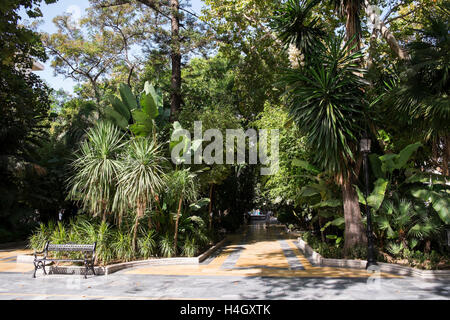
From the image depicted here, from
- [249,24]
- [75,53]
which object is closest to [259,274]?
[249,24]

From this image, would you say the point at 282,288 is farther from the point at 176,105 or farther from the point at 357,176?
the point at 176,105

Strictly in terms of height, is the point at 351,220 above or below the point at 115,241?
above

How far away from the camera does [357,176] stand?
492 inches

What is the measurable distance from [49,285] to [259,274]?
5.34m

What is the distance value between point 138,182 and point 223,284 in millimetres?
4419

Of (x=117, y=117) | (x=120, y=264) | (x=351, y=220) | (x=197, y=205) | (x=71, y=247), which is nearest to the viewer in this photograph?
(x=71, y=247)

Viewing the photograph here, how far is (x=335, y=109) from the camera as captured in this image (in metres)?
11.2

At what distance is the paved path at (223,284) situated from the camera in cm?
729

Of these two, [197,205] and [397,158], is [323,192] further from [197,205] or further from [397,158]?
[197,205]

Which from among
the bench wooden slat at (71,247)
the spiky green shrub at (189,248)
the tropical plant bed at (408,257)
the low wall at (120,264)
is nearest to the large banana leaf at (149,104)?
the spiky green shrub at (189,248)

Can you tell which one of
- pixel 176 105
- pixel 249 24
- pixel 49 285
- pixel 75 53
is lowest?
pixel 49 285

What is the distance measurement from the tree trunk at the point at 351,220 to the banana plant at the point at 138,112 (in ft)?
24.0

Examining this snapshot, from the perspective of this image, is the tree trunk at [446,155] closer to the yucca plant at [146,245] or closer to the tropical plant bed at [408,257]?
the tropical plant bed at [408,257]

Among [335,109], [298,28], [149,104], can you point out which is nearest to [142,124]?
[149,104]
